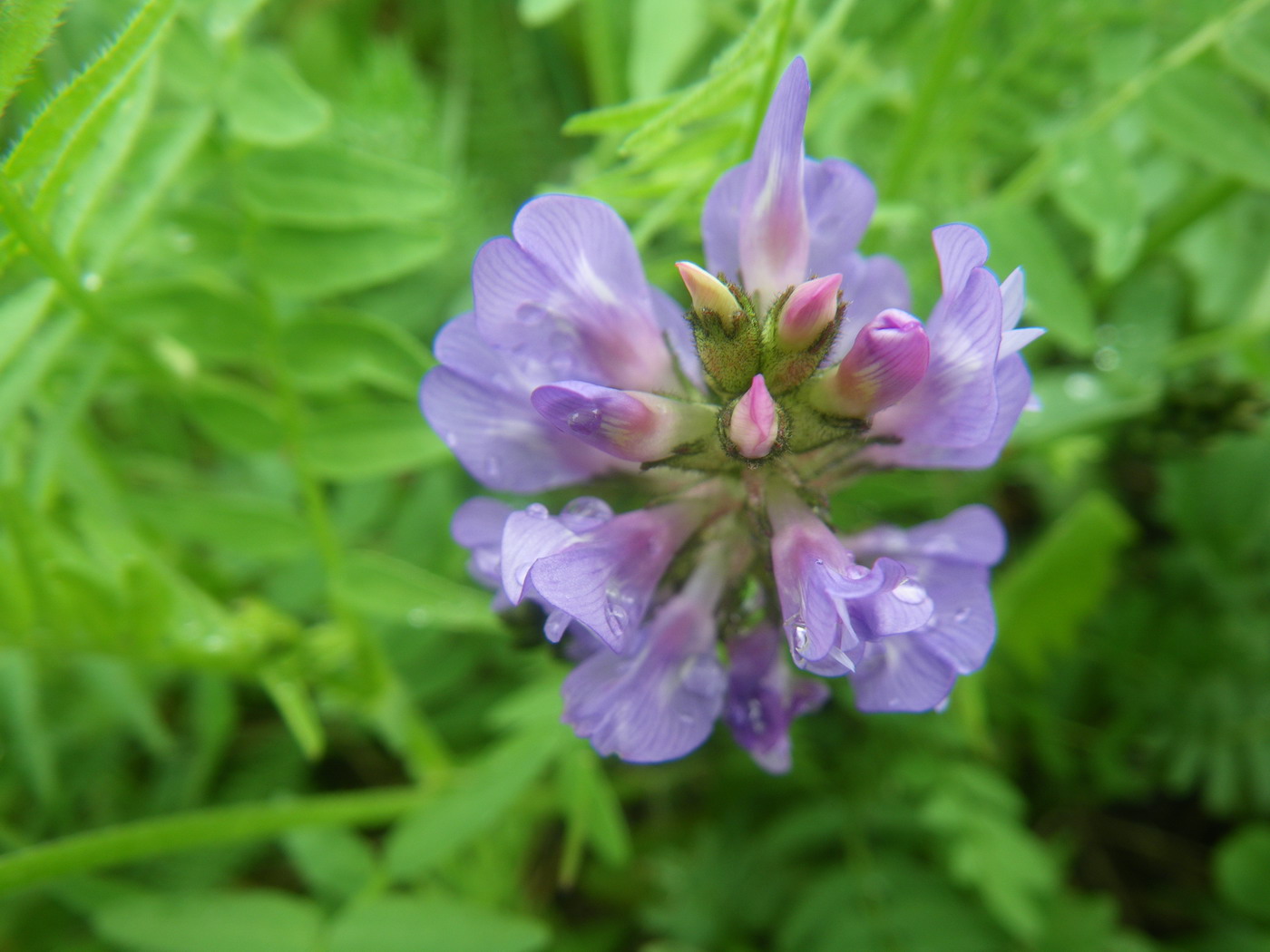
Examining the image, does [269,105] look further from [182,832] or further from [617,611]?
[182,832]

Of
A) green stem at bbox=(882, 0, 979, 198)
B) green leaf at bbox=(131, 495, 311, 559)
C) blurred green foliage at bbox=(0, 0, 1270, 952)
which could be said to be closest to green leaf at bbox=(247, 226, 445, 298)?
blurred green foliage at bbox=(0, 0, 1270, 952)

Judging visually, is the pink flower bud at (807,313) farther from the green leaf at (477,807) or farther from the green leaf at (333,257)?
the green leaf at (477,807)

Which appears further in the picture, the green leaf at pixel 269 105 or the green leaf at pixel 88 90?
the green leaf at pixel 269 105

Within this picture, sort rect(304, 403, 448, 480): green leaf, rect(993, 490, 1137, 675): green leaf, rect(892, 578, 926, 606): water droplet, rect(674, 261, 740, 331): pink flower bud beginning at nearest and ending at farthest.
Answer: rect(892, 578, 926, 606): water droplet < rect(674, 261, 740, 331): pink flower bud < rect(304, 403, 448, 480): green leaf < rect(993, 490, 1137, 675): green leaf

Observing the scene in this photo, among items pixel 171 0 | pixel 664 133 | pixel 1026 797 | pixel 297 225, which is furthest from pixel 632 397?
pixel 1026 797

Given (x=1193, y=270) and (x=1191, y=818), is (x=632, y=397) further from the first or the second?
(x=1191, y=818)

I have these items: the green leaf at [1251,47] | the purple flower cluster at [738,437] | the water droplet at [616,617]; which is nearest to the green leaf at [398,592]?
the purple flower cluster at [738,437]

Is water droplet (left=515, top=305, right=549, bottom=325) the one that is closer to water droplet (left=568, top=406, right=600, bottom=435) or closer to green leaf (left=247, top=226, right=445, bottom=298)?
water droplet (left=568, top=406, right=600, bottom=435)
